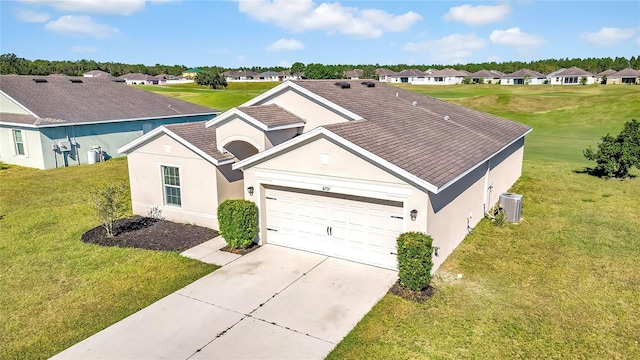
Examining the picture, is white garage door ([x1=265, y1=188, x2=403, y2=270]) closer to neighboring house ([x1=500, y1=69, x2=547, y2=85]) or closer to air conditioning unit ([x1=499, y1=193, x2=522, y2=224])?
air conditioning unit ([x1=499, y1=193, x2=522, y2=224])

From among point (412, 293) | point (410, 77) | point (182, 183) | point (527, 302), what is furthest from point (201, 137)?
point (410, 77)

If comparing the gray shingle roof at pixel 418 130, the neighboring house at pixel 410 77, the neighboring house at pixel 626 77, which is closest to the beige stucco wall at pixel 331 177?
the gray shingle roof at pixel 418 130

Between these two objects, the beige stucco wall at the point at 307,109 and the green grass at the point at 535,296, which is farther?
the beige stucco wall at the point at 307,109

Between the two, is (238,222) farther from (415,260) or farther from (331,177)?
(415,260)

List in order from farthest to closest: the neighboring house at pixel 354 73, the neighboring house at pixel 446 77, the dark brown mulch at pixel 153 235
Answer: the neighboring house at pixel 354 73 → the neighboring house at pixel 446 77 → the dark brown mulch at pixel 153 235

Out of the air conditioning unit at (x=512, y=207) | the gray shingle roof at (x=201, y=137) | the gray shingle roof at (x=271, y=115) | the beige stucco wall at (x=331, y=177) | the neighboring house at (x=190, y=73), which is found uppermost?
the neighboring house at (x=190, y=73)

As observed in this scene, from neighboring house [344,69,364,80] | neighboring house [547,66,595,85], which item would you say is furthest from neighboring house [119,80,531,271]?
neighboring house [344,69,364,80]

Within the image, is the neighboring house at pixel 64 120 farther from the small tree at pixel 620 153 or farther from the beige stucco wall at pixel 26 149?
the small tree at pixel 620 153
